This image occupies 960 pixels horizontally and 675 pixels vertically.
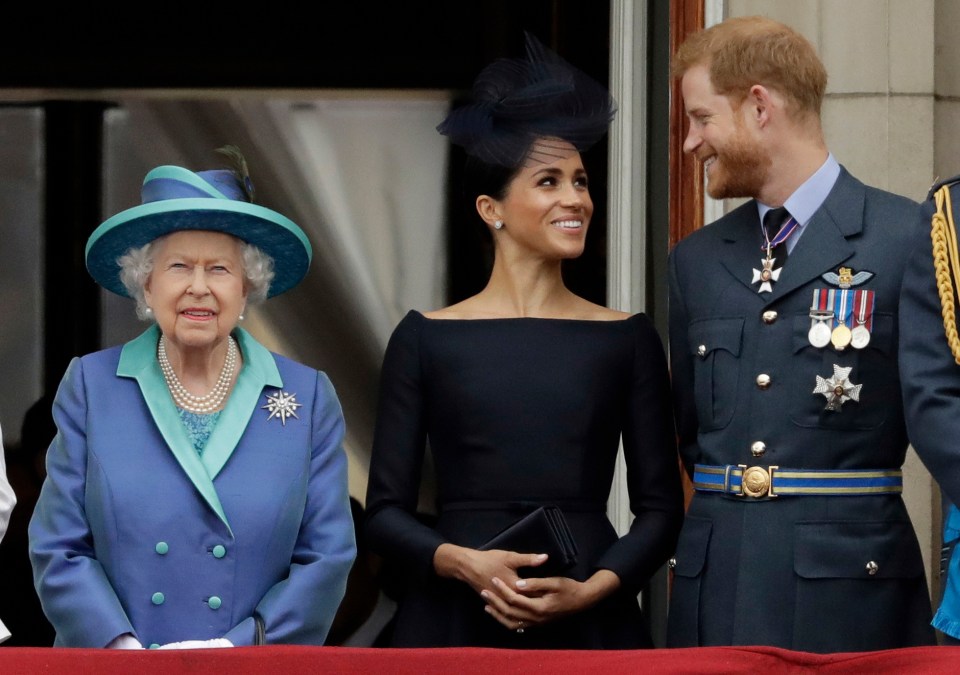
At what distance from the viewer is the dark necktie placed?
361 cm

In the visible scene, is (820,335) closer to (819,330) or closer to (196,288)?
(819,330)

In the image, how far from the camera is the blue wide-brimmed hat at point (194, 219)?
3408 millimetres

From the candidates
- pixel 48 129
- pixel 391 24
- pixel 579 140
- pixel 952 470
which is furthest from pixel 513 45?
pixel 952 470

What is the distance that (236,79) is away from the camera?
6293mm

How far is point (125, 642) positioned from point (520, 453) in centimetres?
82

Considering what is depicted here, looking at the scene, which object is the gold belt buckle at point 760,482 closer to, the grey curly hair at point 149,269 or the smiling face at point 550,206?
the smiling face at point 550,206

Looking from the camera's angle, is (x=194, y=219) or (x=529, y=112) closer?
(x=194, y=219)

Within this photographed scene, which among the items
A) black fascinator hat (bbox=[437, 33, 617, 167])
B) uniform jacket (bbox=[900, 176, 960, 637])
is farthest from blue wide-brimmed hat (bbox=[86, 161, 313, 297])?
uniform jacket (bbox=[900, 176, 960, 637])

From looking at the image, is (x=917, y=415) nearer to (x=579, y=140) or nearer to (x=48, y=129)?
(x=579, y=140)

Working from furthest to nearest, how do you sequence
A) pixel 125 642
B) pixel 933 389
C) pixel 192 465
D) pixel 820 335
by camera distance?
pixel 820 335 < pixel 192 465 < pixel 125 642 < pixel 933 389

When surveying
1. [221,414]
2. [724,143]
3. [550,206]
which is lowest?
[221,414]

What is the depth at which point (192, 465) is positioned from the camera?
3.36 m

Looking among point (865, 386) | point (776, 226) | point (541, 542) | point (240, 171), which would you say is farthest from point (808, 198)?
point (240, 171)

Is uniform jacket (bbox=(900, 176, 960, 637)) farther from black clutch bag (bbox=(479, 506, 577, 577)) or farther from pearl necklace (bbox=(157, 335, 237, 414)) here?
pearl necklace (bbox=(157, 335, 237, 414))
